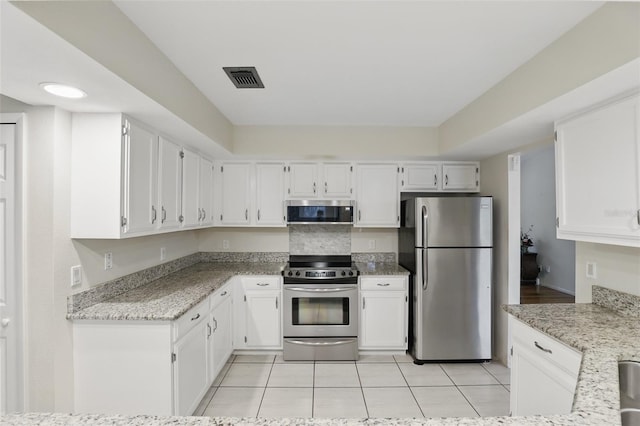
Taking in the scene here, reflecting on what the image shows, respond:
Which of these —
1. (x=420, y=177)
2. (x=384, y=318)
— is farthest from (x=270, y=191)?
(x=384, y=318)

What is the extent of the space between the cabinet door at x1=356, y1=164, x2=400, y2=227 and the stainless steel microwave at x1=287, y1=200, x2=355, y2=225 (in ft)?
0.60

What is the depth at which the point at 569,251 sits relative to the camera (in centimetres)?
580

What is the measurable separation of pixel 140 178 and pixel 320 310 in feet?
7.05

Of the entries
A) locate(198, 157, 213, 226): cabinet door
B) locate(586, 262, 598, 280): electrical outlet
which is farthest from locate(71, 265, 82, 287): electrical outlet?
locate(586, 262, 598, 280): electrical outlet

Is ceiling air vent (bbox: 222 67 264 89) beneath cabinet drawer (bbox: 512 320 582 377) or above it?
above

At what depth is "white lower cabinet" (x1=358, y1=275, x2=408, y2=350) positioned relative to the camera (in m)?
3.43

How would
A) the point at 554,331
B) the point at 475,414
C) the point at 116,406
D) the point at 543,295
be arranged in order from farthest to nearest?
the point at 543,295, the point at 475,414, the point at 116,406, the point at 554,331

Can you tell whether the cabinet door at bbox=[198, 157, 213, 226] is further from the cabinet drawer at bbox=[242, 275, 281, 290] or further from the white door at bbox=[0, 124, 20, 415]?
the white door at bbox=[0, 124, 20, 415]

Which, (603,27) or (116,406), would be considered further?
(116,406)

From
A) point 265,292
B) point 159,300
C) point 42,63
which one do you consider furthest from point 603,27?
point 265,292

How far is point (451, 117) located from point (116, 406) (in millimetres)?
3563

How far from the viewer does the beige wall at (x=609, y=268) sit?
1.88 m

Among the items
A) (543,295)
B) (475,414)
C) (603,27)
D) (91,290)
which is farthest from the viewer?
(543,295)

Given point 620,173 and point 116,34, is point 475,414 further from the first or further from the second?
point 116,34
